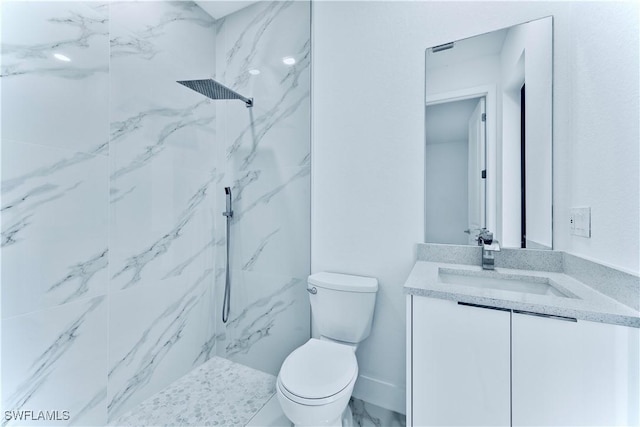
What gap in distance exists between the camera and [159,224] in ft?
5.57

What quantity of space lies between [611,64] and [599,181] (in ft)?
1.32

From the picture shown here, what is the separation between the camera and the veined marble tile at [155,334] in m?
1.47

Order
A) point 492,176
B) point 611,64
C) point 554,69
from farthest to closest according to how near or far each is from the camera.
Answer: point 492,176 → point 554,69 → point 611,64

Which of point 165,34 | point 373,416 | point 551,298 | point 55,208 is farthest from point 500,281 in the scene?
point 165,34

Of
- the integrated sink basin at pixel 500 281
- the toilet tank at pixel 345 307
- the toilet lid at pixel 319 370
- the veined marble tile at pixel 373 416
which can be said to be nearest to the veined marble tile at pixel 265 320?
the toilet tank at pixel 345 307

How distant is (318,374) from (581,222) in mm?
1268

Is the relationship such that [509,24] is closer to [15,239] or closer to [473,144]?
[473,144]

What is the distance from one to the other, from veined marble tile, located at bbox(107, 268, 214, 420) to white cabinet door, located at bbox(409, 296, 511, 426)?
59.5 inches

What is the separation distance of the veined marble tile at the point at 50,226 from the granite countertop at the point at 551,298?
1.53 m

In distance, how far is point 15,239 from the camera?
113cm

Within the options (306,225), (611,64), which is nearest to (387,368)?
(306,225)

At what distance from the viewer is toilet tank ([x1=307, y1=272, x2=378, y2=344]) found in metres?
1.49

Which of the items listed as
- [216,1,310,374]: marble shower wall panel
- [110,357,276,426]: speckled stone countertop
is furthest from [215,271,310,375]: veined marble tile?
[110,357,276,426]: speckled stone countertop

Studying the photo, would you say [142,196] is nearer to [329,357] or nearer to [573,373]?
[329,357]
